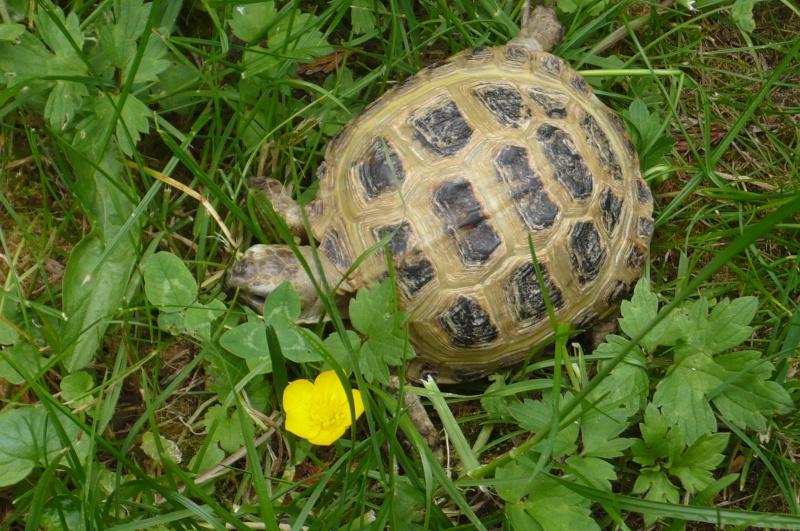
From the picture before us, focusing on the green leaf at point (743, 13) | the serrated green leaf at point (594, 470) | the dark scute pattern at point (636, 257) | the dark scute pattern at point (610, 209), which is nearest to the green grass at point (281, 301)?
the serrated green leaf at point (594, 470)

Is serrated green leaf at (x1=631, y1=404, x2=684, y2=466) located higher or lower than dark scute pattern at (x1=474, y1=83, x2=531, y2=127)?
lower

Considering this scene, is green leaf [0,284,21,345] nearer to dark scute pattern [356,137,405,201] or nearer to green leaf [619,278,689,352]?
dark scute pattern [356,137,405,201]

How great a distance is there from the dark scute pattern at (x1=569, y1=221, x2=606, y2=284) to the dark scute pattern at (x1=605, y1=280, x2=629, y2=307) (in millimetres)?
136

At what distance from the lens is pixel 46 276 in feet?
8.48

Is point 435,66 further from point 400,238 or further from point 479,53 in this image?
point 400,238

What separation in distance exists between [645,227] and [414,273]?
42.9 inches

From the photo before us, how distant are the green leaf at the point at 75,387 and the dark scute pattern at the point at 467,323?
56.0 inches

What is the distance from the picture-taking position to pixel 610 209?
2.60 metres

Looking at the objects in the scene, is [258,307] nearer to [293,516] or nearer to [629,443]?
[293,516]

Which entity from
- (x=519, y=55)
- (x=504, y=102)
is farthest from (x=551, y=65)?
(x=504, y=102)

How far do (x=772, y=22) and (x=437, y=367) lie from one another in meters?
2.46

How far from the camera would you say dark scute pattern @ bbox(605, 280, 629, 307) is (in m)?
2.69

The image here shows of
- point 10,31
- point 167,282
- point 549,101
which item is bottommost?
point 167,282

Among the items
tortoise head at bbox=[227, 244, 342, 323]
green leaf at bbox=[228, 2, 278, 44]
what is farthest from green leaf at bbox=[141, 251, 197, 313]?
green leaf at bbox=[228, 2, 278, 44]
